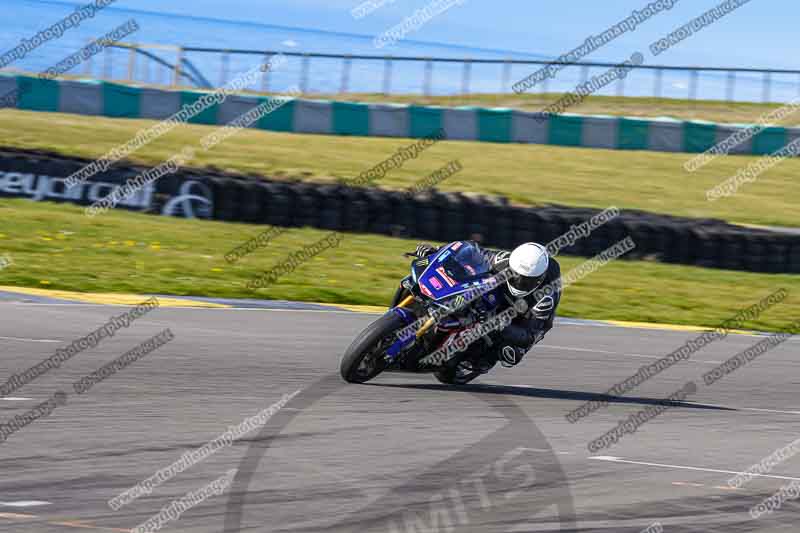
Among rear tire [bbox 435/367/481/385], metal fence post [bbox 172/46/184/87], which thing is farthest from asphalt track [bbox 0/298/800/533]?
metal fence post [bbox 172/46/184/87]

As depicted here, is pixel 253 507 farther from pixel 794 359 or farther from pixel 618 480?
pixel 794 359

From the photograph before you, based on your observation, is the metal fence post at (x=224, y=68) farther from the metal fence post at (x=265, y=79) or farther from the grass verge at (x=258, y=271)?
the grass verge at (x=258, y=271)

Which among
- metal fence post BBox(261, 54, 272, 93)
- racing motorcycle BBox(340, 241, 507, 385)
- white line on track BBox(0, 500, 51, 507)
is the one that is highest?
metal fence post BBox(261, 54, 272, 93)

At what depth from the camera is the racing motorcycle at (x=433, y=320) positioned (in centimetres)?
952

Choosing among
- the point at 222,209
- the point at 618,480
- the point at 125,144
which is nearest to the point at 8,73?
the point at 125,144

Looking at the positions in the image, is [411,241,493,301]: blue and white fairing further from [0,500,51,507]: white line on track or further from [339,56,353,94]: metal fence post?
[339,56,353,94]: metal fence post

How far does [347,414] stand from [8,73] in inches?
959

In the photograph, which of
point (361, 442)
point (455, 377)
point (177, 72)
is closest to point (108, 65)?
point (177, 72)

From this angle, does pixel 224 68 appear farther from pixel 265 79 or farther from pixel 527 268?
pixel 527 268

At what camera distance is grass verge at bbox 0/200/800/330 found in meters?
16.4

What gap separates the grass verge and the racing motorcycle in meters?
6.36

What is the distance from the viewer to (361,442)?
308 inches

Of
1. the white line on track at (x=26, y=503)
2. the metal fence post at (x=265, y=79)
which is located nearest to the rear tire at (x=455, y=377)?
the white line on track at (x=26, y=503)

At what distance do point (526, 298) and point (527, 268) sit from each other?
36 cm
